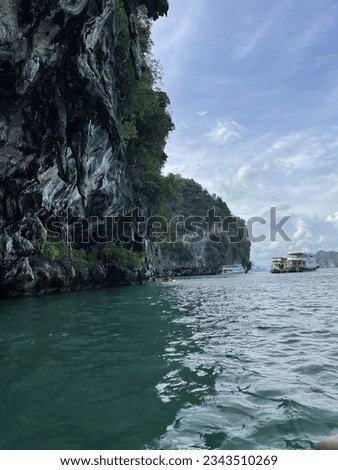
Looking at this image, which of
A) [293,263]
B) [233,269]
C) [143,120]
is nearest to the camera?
[143,120]

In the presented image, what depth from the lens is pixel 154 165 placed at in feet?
129

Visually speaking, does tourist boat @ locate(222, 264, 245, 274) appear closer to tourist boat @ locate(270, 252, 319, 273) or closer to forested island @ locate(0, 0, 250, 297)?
tourist boat @ locate(270, 252, 319, 273)

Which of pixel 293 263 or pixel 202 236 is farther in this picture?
pixel 202 236

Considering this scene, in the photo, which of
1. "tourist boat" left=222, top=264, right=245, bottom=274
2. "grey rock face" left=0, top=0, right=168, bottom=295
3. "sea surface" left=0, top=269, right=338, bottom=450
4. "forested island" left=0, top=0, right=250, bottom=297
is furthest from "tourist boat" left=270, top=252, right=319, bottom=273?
"sea surface" left=0, top=269, right=338, bottom=450

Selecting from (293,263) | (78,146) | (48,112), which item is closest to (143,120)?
(78,146)

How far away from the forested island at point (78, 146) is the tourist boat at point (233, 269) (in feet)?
233

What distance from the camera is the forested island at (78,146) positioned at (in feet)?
43.6

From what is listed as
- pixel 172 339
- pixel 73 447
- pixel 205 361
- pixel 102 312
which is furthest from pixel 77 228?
pixel 73 447

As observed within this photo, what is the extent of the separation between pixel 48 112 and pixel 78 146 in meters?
3.47

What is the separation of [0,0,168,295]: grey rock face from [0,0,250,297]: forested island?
0.16 feet

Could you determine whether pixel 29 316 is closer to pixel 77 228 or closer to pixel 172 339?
pixel 172 339

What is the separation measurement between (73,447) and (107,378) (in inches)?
105

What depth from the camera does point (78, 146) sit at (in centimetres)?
1952

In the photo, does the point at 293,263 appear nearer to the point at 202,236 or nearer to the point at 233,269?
the point at 233,269
